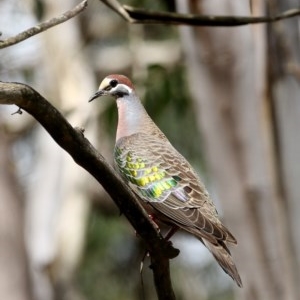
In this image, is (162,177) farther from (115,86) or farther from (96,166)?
(96,166)

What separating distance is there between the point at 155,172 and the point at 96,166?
99 centimetres

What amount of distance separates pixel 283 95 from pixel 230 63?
65cm

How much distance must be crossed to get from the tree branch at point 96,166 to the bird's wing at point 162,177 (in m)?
0.53

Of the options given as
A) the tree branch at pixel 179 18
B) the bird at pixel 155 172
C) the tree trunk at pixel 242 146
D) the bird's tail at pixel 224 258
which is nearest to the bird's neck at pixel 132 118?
the bird at pixel 155 172

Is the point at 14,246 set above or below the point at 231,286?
above

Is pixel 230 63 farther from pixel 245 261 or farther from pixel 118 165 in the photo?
pixel 118 165

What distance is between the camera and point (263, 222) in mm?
5918

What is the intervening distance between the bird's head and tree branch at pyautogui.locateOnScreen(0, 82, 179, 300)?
617 mm

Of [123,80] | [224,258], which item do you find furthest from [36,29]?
[224,258]

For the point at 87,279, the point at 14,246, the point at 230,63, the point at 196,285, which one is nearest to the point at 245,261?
the point at 230,63

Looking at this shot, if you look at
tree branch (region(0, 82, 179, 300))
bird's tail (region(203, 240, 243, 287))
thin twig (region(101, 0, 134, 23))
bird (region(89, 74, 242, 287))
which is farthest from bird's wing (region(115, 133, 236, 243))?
tree branch (region(0, 82, 179, 300))

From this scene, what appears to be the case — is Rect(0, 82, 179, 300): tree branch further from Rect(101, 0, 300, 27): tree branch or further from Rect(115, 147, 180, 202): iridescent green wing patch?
Rect(101, 0, 300, 27): tree branch

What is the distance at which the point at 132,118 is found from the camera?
303 centimetres

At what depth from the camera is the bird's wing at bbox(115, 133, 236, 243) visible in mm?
3047
